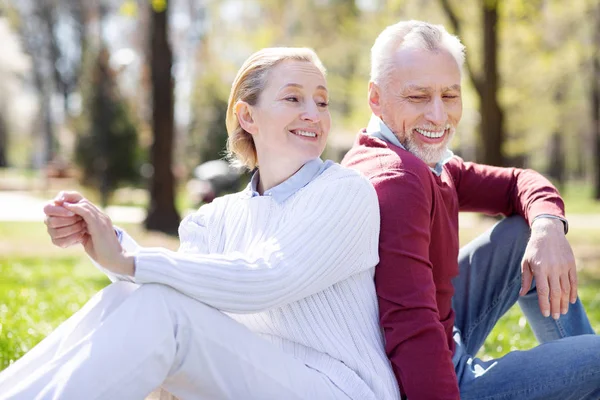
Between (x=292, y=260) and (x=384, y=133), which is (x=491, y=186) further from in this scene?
(x=292, y=260)

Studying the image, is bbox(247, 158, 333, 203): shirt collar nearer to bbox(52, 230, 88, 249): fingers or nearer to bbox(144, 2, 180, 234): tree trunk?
bbox(52, 230, 88, 249): fingers

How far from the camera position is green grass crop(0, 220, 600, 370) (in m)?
4.14

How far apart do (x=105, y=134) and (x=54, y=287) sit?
14.7 metres

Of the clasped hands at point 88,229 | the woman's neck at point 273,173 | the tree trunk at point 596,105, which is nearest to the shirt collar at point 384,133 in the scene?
the woman's neck at point 273,173

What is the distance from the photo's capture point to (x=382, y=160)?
243 centimetres

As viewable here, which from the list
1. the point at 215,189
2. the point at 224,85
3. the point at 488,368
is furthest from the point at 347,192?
the point at 224,85

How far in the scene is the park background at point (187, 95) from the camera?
8742 millimetres

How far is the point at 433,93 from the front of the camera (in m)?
2.65

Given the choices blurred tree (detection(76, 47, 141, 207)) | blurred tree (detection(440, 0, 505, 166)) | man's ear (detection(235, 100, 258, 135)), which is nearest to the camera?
man's ear (detection(235, 100, 258, 135))

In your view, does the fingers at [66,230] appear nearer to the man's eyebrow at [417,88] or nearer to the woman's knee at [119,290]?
the woman's knee at [119,290]

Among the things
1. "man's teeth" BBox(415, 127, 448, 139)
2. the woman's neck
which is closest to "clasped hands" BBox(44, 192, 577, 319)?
"man's teeth" BBox(415, 127, 448, 139)

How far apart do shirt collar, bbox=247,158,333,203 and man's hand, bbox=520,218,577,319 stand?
0.78 metres

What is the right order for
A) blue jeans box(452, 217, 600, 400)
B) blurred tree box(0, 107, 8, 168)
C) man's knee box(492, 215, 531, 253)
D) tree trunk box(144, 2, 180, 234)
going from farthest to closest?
blurred tree box(0, 107, 8, 168) → tree trunk box(144, 2, 180, 234) → man's knee box(492, 215, 531, 253) → blue jeans box(452, 217, 600, 400)

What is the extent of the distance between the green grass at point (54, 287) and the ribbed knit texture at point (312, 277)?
1898 mm
